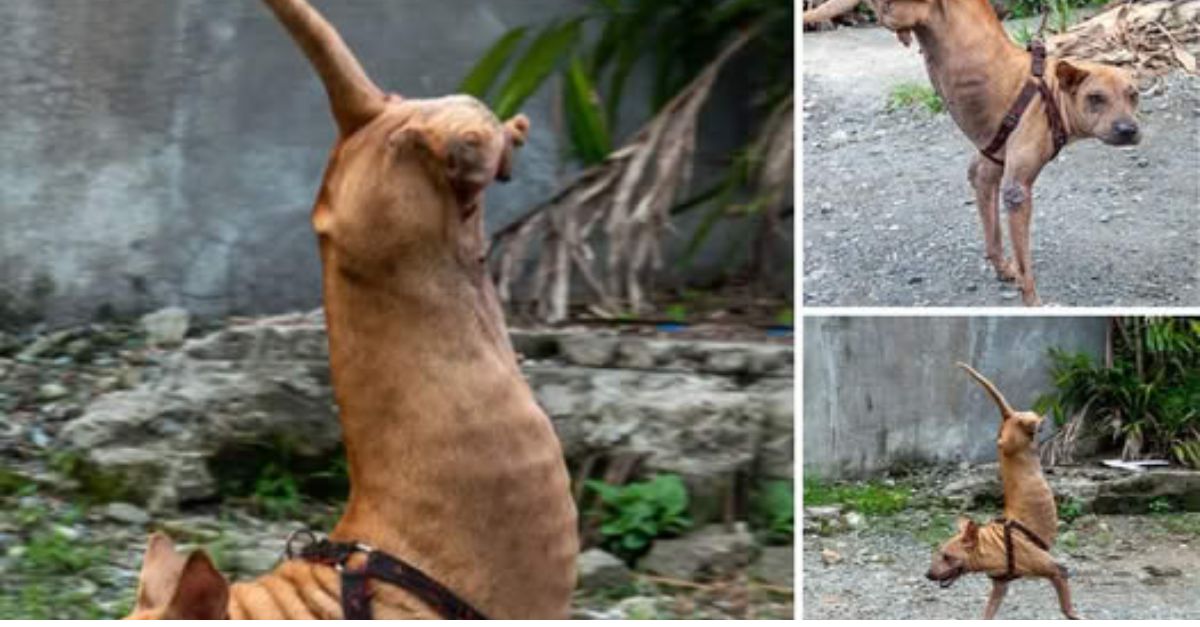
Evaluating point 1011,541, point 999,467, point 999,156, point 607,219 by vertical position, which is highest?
point 999,156

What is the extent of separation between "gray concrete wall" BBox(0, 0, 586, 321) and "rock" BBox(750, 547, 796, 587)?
102 cm

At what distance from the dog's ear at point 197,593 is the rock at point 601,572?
4.88ft

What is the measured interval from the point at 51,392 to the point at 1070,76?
216 cm

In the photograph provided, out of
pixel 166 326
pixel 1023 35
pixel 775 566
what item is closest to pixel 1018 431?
pixel 1023 35

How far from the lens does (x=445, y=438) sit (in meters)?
2.26

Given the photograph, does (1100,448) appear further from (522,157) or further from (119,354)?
(119,354)

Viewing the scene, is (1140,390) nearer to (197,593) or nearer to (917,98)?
(917,98)

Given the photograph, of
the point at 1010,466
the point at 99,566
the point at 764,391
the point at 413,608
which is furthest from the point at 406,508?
the point at 764,391

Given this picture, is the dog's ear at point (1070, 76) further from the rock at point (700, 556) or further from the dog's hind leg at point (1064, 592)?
the rock at point (700, 556)

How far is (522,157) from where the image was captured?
4.41m

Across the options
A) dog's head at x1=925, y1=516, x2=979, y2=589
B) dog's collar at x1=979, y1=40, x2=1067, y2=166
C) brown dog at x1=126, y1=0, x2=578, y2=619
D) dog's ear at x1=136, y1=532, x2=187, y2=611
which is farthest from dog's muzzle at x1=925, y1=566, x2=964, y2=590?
dog's ear at x1=136, y1=532, x2=187, y2=611

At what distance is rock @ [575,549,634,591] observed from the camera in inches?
143

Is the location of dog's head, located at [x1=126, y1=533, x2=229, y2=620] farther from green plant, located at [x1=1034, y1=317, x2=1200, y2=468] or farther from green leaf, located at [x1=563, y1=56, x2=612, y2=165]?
green leaf, located at [x1=563, y1=56, x2=612, y2=165]

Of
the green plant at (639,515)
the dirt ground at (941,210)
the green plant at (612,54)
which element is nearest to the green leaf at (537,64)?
the green plant at (612,54)
